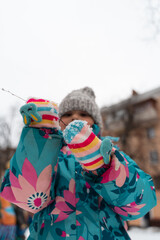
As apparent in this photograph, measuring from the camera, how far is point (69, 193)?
0.69 m

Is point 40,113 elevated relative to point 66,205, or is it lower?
elevated

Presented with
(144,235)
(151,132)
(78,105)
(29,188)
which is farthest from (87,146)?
(151,132)

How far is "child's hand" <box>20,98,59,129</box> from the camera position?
58cm

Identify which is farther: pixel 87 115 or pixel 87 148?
pixel 87 115

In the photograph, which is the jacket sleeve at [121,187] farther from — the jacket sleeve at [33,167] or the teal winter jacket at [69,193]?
the jacket sleeve at [33,167]

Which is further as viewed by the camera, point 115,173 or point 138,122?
point 138,122

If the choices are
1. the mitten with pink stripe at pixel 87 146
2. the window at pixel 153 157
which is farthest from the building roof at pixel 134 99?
the mitten with pink stripe at pixel 87 146

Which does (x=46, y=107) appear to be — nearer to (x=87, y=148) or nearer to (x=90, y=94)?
(x=87, y=148)

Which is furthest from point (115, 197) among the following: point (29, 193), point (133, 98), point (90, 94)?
point (133, 98)

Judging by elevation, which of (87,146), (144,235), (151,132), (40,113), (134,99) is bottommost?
(144,235)

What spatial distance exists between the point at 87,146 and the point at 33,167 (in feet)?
0.63

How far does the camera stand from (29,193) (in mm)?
622

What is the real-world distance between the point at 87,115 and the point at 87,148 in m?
0.47

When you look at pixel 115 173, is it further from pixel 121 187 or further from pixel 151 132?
pixel 151 132
